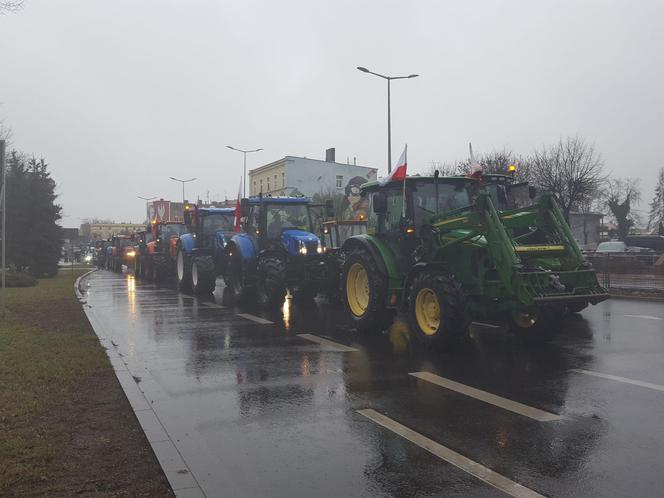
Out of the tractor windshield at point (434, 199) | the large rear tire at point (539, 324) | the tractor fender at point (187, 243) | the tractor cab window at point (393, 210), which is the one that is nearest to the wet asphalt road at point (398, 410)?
the large rear tire at point (539, 324)

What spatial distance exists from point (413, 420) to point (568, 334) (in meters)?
5.77

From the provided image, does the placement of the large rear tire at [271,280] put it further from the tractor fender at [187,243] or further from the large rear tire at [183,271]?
the large rear tire at [183,271]

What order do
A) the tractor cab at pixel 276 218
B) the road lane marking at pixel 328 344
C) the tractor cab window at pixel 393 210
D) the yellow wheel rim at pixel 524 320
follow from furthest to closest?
the tractor cab at pixel 276 218 < the tractor cab window at pixel 393 210 < the yellow wheel rim at pixel 524 320 < the road lane marking at pixel 328 344

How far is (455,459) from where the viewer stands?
4.36 metres

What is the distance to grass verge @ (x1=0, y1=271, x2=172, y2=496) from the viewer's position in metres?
3.92

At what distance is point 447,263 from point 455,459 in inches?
178

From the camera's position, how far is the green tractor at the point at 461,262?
780cm

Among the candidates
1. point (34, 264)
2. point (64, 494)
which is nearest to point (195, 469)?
point (64, 494)

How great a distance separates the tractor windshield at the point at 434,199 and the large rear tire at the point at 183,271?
11708 millimetres

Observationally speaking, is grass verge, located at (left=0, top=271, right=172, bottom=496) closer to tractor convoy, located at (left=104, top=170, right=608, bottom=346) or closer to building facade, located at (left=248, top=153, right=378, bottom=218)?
tractor convoy, located at (left=104, top=170, right=608, bottom=346)

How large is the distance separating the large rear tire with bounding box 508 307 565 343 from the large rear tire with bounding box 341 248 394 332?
2.04 metres

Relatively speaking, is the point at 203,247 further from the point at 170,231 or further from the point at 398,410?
the point at 398,410

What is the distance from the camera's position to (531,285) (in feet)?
24.6

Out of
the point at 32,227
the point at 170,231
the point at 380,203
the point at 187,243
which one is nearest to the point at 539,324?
the point at 380,203
